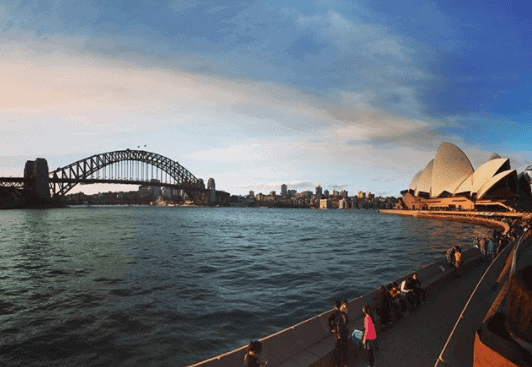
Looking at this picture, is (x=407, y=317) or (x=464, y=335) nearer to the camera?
(x=464, y=335)

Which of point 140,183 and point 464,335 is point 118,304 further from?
point 140,183

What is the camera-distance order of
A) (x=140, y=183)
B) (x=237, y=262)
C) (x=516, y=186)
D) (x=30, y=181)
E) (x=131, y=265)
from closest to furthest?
(x=131, y=265), (x=237, y=262), (x=516, y=186), (x=30, y=181), (x=140, y=183)

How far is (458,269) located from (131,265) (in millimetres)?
18511

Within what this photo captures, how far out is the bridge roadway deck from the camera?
6.45 meters

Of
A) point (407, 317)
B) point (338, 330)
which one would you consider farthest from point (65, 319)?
point (407, 317)

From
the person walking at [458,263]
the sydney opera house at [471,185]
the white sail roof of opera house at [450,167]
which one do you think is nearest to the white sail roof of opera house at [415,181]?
the sydney opera house at [471,185]

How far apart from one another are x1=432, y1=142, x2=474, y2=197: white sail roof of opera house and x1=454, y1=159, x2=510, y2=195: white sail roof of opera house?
12.8 feet

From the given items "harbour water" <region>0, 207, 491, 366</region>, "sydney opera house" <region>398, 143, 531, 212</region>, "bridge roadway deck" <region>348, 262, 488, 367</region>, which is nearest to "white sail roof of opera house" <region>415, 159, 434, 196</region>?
"sydney opera house" <region>398, 143, 531, 212</region>

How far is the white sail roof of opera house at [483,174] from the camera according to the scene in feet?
247

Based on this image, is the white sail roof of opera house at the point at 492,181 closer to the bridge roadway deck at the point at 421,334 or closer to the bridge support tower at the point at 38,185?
the bridge roadway deck at the point at 421,334

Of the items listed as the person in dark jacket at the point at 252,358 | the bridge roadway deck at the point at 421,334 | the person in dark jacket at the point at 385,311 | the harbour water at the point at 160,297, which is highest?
the person in dark jacket at the point at 252,358

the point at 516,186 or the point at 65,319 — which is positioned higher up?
the point at 516,186

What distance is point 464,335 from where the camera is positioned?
6.25 m

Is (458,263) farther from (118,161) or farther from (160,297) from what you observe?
(118,161)
